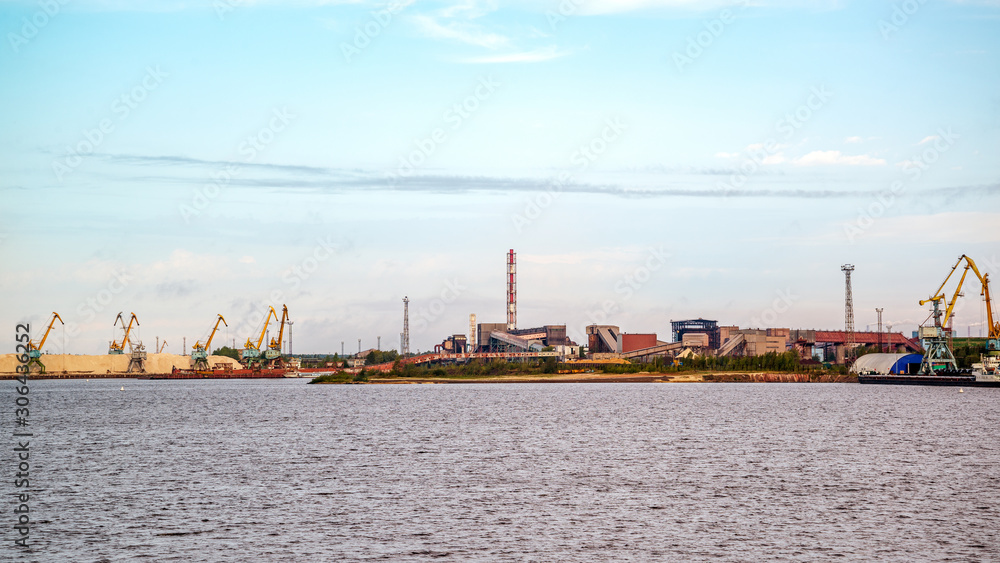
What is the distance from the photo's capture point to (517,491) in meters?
42.6

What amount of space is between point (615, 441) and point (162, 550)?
135ft

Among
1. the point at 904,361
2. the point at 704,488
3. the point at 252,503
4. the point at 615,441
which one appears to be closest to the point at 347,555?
the point at 252,503

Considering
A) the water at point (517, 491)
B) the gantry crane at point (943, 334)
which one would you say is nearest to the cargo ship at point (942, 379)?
the gantry crane at point (943, 334)

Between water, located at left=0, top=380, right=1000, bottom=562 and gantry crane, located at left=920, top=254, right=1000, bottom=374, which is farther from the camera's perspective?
gantry crane, located at left=920, top=254, right=1000, bottom=374

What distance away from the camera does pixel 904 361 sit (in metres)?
189

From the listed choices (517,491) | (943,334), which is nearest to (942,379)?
(943,334)

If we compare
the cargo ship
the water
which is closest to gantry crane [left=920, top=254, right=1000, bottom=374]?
the cargo ship

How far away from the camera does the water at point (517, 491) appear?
31062 mm

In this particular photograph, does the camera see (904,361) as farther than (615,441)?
Yes

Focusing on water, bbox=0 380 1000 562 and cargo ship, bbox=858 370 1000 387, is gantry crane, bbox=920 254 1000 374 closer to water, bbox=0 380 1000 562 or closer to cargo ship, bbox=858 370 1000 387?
cargo ship, bbox=858 370 1000 387

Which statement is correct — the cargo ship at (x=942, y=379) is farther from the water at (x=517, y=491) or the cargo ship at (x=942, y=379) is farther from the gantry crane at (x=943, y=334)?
the water at (x=517, y=491)

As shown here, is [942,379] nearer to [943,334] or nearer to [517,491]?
[943,334]

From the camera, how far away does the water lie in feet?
102

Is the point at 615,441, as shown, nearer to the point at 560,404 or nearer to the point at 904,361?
the point at 560,404
